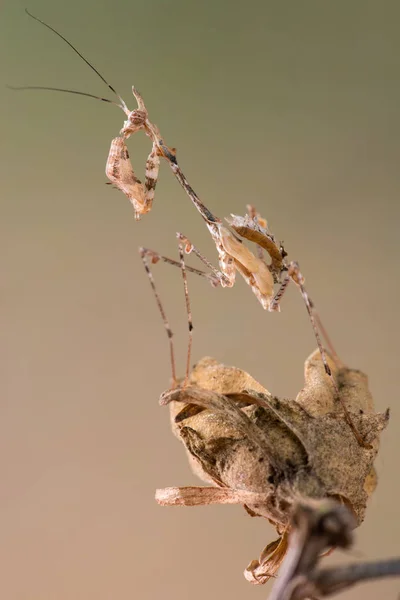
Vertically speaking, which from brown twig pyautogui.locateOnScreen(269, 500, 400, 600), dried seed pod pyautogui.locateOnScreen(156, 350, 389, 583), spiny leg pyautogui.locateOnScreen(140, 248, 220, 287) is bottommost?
brown twig pyautogui.locateOnScreen(269, 500, 400, 600)

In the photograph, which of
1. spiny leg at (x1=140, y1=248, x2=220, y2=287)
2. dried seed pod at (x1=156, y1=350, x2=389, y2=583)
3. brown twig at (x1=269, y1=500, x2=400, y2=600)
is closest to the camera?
brown twig at (x1=269, y1=500, x2=400, y2=600)

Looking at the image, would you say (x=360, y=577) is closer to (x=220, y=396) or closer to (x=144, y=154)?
(x=220, y=396)

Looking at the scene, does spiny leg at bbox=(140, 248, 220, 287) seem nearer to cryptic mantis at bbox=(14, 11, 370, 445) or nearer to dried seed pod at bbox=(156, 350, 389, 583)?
cryptic mantis at bbox=(14, 11, 370, 445)

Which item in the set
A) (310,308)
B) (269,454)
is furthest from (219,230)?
(269,454)

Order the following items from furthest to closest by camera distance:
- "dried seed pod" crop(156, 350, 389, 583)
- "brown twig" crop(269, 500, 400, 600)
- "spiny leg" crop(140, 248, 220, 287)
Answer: "spiny leg" crop(140, 248, 220, 287) < "dried seed pod" crop(156, 350, 389, 583) < "brown twig" crop(269, 500, 400, 600)

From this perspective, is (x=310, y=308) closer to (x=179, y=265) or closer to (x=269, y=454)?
(x=179, y=265)

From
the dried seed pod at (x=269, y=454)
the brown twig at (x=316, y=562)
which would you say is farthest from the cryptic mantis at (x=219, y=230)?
the brown twig at (x=316, y=562)

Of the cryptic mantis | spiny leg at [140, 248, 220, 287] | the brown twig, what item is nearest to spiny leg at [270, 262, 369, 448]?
the cryptic mantis

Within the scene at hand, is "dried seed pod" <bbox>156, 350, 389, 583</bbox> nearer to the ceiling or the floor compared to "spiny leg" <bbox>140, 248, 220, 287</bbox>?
nearer to the floor

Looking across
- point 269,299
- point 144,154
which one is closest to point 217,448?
point 269,299

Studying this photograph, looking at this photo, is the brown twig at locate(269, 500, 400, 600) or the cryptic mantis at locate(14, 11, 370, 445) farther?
the cryptic mantis at locate(14, 11, 370, 445)

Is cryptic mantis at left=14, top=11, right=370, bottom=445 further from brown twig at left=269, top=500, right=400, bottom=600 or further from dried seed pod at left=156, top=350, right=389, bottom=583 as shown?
brown twig at left=269, top=500, right=400, bottom=600
